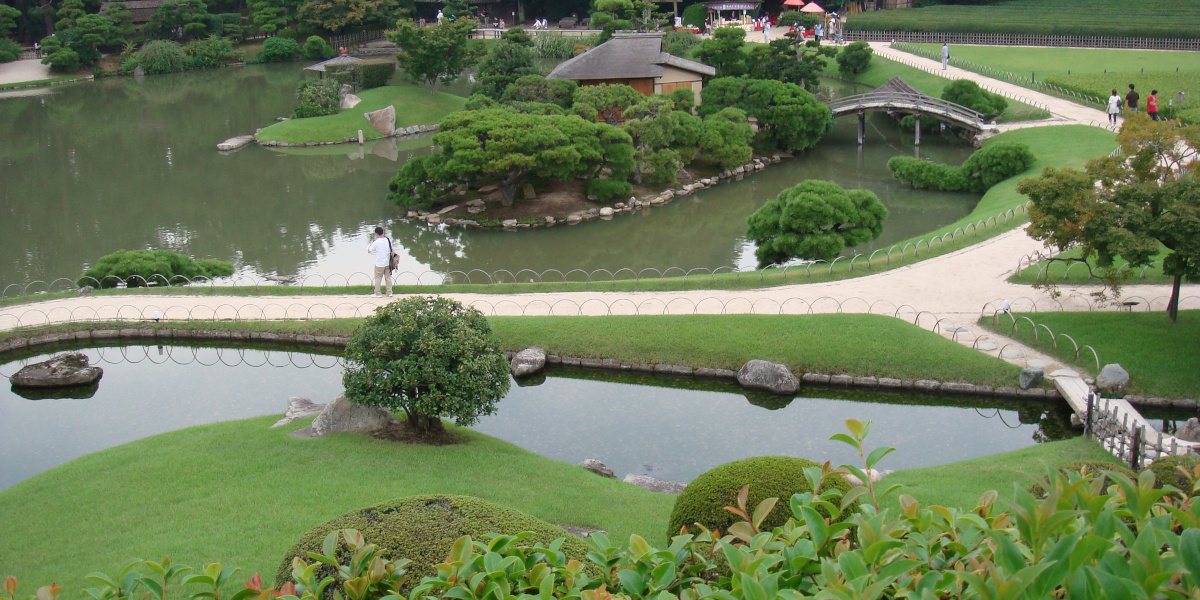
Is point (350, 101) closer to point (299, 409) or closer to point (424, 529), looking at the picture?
point (299, 409)

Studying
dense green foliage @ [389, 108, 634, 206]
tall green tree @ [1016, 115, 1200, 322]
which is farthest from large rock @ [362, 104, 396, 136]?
tall green tree @ [1016, 115, 1200, 322]

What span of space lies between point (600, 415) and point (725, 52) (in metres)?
27.5

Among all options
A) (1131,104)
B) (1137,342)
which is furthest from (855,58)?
(1137,342)

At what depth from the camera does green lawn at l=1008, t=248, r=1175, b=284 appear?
1841 cm

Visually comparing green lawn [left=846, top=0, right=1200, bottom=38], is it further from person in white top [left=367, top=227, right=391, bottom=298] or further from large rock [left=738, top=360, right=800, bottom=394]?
person in white top [left=367, top=227, right=391, bottom=298]

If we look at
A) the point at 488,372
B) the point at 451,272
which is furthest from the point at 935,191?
the point at 488,372

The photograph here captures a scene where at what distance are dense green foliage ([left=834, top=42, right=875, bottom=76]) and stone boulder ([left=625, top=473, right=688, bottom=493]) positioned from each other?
37.8m

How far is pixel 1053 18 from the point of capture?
50.4 m

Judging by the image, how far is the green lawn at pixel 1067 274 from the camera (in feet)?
60.4

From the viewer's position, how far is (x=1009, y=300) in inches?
712

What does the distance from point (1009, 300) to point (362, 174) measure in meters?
24.1

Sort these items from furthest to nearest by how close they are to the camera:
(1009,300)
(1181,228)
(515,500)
Result: 1. (1009,300)
2. (1181,228)
3. (515,500)

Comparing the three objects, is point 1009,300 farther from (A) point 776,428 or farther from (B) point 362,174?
(B) point 362,174

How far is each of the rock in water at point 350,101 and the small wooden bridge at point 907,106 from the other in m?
20.8
